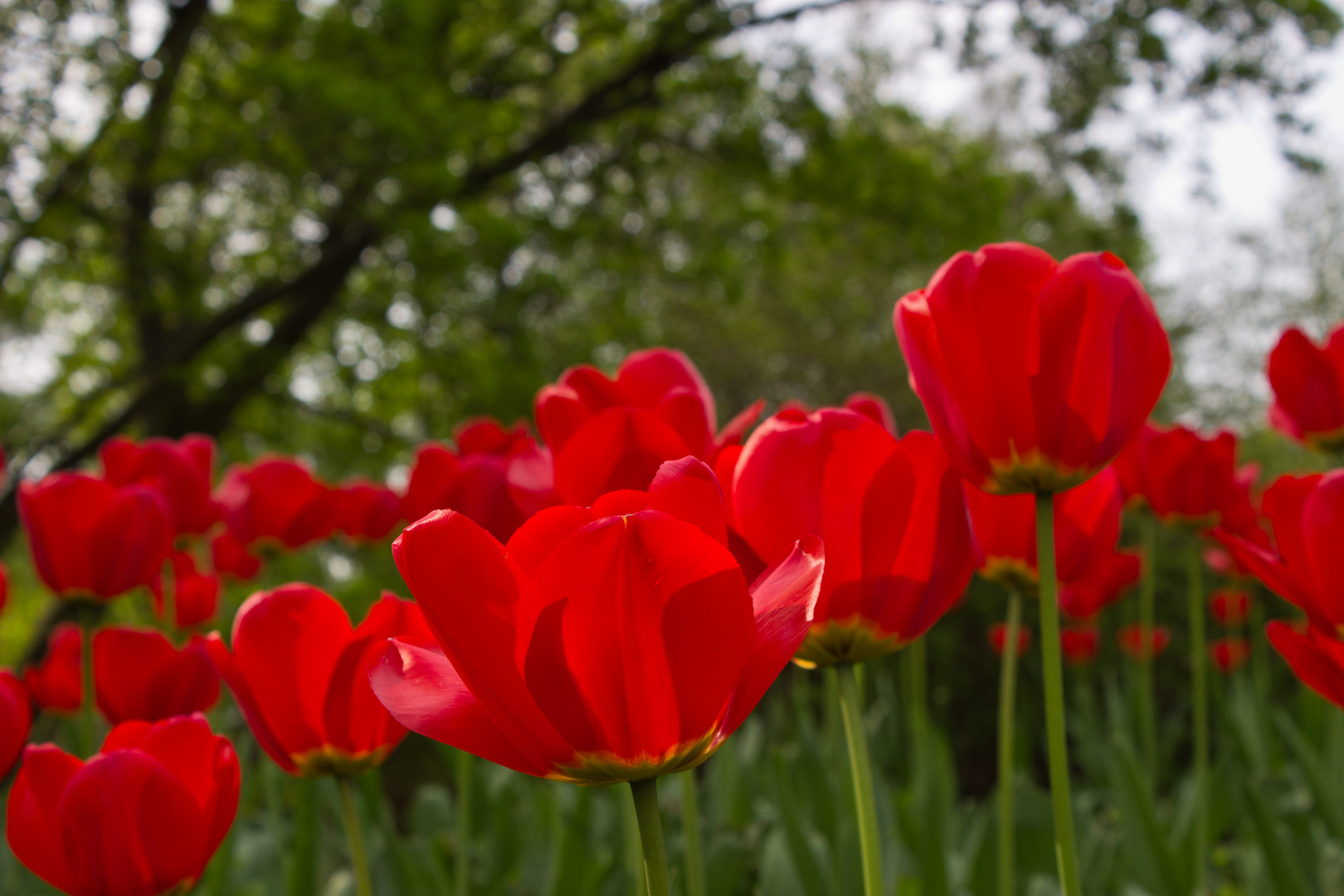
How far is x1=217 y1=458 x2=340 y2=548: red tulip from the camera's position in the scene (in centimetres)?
184

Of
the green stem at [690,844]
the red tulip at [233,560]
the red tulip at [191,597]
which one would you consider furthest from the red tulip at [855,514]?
the red tulip at [233,560]

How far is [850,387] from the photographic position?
14633 mm

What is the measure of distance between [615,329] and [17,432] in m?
5.01

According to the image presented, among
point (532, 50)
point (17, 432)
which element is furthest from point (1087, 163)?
point (17, 432)

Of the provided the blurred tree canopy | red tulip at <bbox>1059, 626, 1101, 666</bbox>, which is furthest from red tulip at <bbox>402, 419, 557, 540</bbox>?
the blurred tree canopy

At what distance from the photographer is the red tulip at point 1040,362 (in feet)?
2.16

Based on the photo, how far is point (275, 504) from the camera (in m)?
1.87

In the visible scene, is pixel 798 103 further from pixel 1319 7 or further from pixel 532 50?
pixel 1319 7

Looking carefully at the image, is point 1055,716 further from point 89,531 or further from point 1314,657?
point 89,531

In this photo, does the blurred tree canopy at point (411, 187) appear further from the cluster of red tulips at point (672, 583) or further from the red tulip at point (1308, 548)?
the red tulip at point (1308, 548)

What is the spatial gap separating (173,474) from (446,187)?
4.57m

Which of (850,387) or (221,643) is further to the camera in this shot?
(850,387)

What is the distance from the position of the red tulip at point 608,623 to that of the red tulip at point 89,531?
1008mm

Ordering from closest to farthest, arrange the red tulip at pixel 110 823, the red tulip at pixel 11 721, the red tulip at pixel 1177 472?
the red tulip at pixel 110 823 < the red tulip at pixel 11 721 < the red tulip at pixel 1177 472
